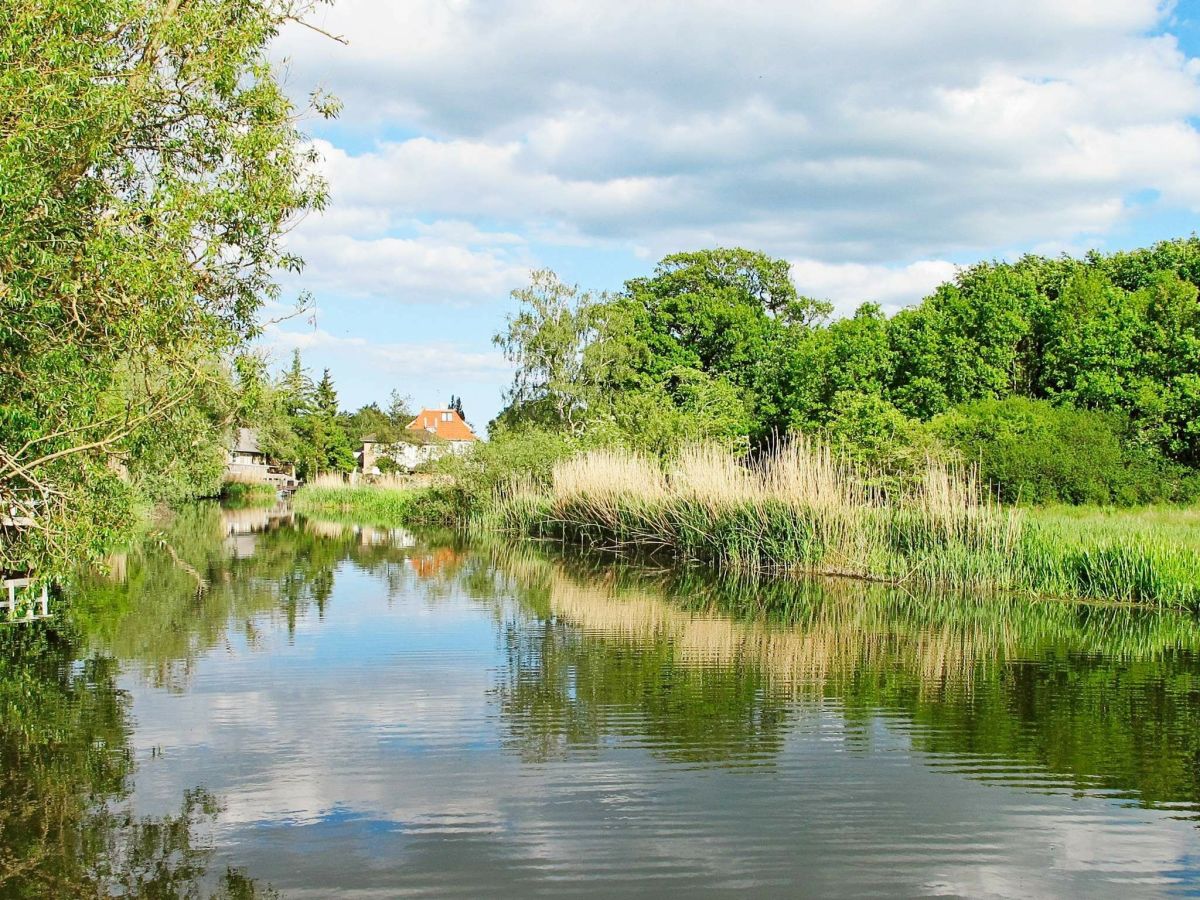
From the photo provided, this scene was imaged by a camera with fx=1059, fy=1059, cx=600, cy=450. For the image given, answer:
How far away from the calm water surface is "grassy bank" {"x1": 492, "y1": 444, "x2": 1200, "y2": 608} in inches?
60.2

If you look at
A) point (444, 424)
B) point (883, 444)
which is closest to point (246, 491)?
point (444, 424)

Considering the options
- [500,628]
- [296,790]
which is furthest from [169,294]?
[500,628]

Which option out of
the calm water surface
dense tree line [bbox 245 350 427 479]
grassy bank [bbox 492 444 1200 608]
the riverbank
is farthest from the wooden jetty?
dense tree line [bbox 245 350 427 479]

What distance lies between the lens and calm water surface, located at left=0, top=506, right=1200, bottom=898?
5.43 metres

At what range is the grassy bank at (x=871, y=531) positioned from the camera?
15445mm

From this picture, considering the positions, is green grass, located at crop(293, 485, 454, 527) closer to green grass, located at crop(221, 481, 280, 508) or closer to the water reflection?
green grass, located at crop(221, 481, 280, 508)

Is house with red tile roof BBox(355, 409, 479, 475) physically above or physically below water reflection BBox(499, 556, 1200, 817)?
above

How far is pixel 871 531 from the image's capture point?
18906mm

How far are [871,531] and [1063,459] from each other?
31.5ft

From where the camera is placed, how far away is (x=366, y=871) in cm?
532

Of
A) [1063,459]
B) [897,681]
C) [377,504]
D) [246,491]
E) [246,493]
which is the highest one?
[1063,459]

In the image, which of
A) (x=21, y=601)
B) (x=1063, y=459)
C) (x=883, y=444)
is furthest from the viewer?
(x=1063, y=459)

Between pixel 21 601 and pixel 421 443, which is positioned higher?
pixel 421 443

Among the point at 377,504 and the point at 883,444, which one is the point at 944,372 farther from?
the point at 377,504
